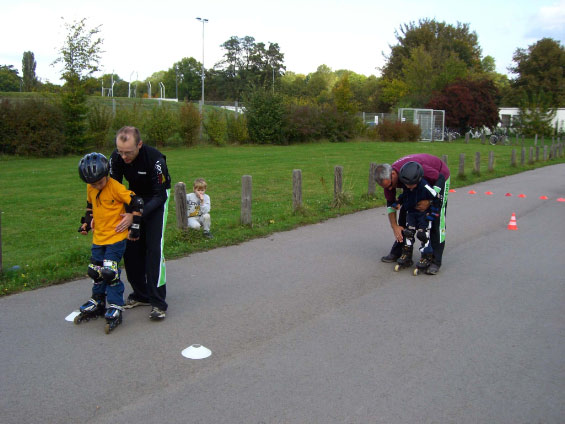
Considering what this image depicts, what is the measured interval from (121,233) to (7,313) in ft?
5.03

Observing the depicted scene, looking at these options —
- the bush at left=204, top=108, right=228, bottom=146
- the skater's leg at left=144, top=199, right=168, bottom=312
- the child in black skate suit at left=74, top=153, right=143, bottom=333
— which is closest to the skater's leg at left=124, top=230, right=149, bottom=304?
the skater's leg at left=144, top=199, right=168, bottom=312

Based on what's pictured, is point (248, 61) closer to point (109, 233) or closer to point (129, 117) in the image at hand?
point (129, 117)

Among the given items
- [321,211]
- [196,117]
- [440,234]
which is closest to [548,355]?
[440,234]

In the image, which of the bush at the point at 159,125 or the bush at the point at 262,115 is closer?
the bush at the point at 159,125

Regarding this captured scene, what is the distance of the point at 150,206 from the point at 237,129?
29.9m

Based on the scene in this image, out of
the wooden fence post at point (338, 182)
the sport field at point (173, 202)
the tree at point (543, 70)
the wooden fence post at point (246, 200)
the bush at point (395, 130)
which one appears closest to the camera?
the sport field at point (173, 202)

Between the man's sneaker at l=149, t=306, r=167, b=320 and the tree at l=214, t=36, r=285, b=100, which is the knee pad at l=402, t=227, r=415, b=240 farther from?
the tree at l=214, t=36, r=285, b=100

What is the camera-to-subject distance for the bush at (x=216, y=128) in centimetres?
3291

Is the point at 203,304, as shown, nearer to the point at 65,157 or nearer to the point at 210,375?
the point at 210,375

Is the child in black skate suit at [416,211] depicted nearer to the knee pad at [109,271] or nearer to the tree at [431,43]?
the knee pad at [109,271]

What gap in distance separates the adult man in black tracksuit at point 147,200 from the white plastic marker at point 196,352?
837 mm

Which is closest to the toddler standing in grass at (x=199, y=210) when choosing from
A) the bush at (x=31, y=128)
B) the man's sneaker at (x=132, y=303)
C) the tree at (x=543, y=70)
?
the man's sneaker at (x=132, y=303)

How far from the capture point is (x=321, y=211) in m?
11.6

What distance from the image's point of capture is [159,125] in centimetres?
3019
